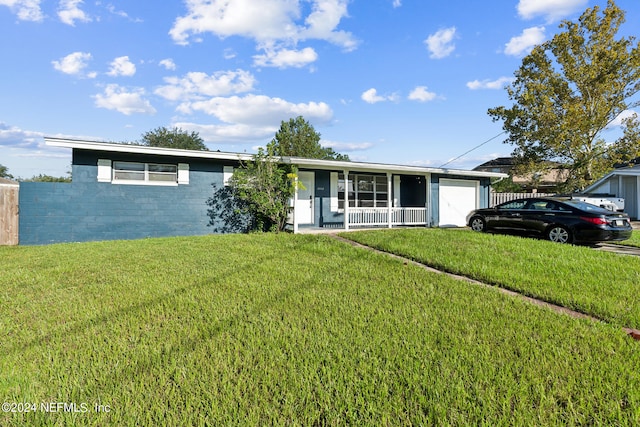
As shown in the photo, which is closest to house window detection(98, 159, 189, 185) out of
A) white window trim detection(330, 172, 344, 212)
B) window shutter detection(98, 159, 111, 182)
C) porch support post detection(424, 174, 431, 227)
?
window shutter detection(98, 159, 111, 182)

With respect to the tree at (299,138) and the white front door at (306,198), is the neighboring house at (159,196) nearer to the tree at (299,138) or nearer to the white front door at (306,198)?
the white front door at (306,198)

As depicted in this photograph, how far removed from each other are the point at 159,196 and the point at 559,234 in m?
11.7

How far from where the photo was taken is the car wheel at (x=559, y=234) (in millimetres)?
8352

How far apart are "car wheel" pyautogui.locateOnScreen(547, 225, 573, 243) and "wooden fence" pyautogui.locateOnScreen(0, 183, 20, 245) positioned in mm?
14736

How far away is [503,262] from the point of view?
222 inches

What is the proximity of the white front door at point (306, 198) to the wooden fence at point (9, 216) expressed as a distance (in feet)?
27.2

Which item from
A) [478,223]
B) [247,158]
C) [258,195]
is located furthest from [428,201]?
[247,158]

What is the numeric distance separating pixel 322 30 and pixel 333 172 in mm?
5336

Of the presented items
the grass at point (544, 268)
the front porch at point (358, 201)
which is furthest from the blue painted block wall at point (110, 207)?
the grass at point (544, 268)

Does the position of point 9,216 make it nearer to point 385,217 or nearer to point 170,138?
point 385,217

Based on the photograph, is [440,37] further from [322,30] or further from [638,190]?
[638,190]

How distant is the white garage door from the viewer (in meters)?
14.2

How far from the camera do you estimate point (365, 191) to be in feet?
44.1

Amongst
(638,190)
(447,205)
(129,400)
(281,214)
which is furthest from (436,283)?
(638,190)
